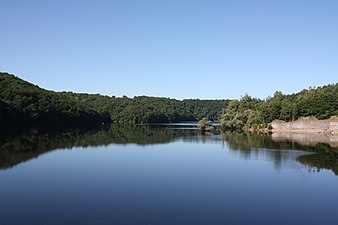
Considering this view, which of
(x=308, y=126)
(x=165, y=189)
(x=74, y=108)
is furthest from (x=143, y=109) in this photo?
(x=165, y=189)

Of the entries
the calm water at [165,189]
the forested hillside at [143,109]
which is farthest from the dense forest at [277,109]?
the forested hillside at [143,109]

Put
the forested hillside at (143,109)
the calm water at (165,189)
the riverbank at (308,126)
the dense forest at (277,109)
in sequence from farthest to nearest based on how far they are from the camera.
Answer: the forested hillside at (143,109)
the dense forest at (277,109)
the riverbank at (308,126)
the calm water at (165,189)

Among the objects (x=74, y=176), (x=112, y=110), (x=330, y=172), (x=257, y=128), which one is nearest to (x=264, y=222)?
(x=74, y=176)

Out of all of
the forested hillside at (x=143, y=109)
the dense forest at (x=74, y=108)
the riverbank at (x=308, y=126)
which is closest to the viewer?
the riverbank at (x=308, y=126)

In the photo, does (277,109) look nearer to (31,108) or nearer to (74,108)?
(31,108)

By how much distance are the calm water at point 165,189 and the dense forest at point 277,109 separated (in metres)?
46.1

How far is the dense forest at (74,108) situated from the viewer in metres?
82.5

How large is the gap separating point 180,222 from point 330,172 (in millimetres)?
18993

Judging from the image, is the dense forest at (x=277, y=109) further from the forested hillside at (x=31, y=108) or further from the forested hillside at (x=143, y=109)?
the forested hillside at (x=143, y=109)

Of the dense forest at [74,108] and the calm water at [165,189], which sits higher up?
the dense forest at [74,108]

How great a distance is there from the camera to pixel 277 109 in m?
88.1

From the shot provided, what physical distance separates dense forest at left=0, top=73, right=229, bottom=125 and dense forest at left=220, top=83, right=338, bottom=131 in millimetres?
43628

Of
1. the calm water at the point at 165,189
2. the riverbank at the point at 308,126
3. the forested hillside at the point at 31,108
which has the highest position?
the forested hillside at the point at 31,108

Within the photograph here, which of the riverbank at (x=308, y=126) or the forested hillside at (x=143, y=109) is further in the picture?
the forested hillside at (x=143, y=109)
